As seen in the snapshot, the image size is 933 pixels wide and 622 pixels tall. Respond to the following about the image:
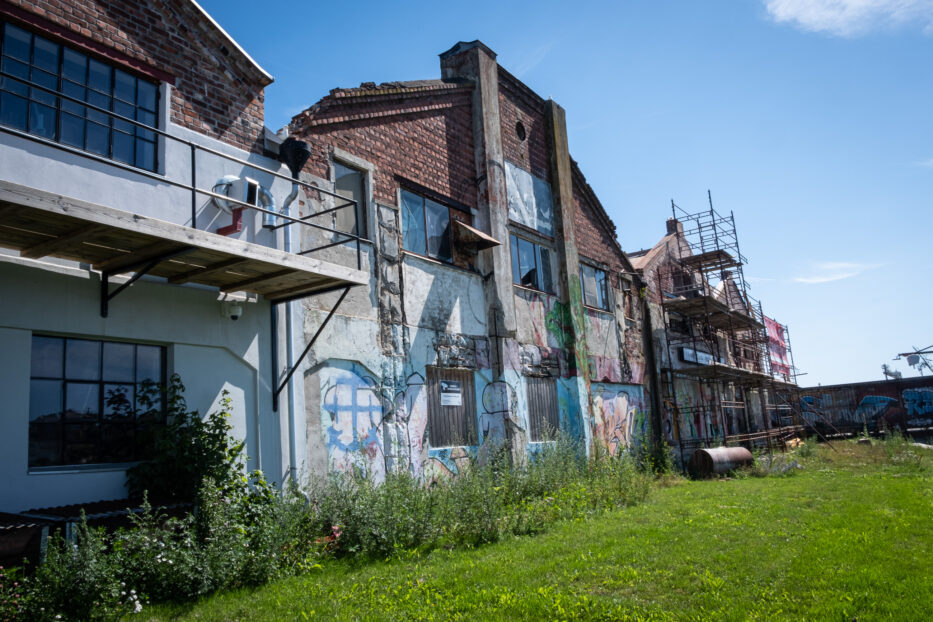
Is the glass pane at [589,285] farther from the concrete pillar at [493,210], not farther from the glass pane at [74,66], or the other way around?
the glass pane at [74,66]

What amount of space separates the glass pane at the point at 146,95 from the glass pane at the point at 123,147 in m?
0.47

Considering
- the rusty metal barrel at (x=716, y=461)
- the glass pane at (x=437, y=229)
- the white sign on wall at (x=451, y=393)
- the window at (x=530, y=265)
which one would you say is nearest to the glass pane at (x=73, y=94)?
the glass pane at (x=437, y=229)

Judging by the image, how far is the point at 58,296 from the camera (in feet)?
22.1

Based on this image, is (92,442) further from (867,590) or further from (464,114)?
(464,114)

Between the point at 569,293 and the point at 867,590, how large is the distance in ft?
35.7

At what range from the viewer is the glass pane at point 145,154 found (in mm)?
7848

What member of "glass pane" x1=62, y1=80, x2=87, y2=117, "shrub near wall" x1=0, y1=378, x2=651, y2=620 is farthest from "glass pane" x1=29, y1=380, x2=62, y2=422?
"glass pane" x1=62, y1=80, x2=87, y2=117

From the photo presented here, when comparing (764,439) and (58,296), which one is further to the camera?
(764,439)

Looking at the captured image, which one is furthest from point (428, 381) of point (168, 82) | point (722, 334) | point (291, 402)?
point (722, 334)

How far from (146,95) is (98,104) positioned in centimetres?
65

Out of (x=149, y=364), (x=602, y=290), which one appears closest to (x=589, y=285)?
(x=602, y=290)

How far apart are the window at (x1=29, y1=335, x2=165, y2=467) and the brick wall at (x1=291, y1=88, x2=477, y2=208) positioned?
4.06m

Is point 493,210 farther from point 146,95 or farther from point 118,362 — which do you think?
point 118,362

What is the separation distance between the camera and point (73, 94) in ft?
24.0
